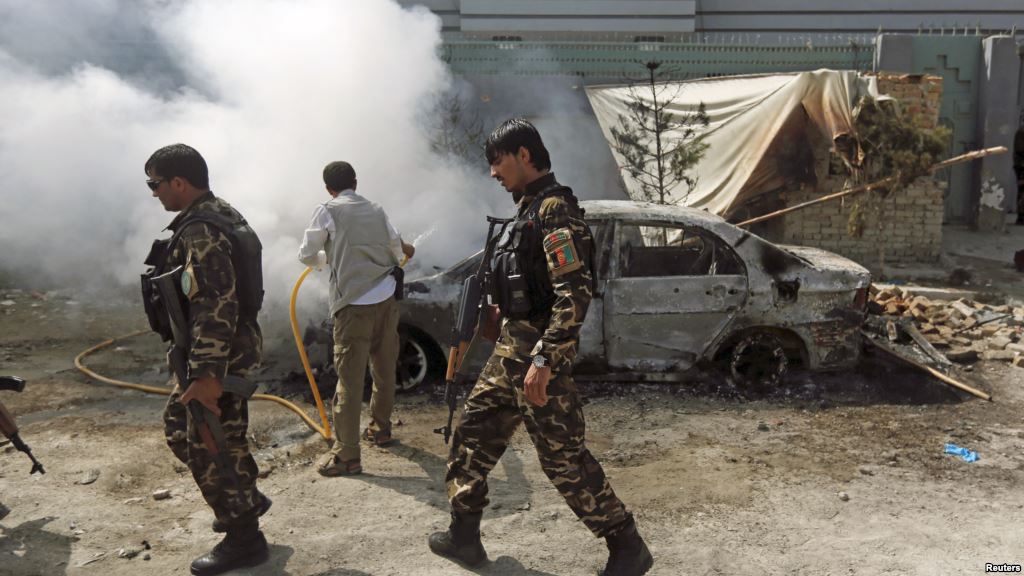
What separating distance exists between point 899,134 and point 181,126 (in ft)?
27.3

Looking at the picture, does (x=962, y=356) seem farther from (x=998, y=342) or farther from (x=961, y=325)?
(x=961, y=325)

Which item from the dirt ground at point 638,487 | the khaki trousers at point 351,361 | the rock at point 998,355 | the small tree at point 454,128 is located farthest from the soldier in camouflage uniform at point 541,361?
the small tree at point 454,128

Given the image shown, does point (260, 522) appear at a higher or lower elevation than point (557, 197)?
lower

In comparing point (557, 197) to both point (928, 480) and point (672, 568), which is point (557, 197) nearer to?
point (672, 568)

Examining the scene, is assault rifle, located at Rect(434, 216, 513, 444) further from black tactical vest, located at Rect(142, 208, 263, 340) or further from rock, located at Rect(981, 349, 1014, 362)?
rock, located at Rect(981, 349, 1014, 362)

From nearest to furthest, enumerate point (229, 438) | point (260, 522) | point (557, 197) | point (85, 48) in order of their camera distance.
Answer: point (557, 197)
point (229, 438)
point (260, 522)
point (85, 48)

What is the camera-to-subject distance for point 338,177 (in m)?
4.44

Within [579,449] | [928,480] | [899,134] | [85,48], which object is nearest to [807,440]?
[928,480]

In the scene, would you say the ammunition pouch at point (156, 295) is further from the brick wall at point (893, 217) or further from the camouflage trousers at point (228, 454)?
the brick wall at point (893, 217)

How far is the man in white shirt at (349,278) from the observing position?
4.36 m

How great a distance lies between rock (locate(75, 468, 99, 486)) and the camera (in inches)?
171

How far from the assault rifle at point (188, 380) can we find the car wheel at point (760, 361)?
3.74 metres

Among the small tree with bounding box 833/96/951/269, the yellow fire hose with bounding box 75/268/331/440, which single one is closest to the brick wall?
the small tree with bounding box 833/96/951/269

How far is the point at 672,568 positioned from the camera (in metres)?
3.41
